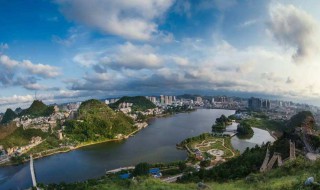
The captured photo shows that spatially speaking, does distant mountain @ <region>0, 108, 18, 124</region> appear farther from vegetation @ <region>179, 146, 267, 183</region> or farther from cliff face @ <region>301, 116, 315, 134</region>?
vegetation @ <region>179, 146, 267, 183</region>

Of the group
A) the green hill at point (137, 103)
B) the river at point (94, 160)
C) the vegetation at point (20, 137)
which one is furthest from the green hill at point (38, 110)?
the river at point (94, 160)

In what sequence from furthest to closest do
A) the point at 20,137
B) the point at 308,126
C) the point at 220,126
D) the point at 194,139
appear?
the point at 220,126 < the point at 20,137 < the point at 194,139 < the point at 308,126

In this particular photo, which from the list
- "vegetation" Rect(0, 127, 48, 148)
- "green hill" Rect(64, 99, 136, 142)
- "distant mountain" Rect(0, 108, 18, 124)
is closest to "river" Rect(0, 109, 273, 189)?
"green hill" Rect(64, 99, 136, 142)

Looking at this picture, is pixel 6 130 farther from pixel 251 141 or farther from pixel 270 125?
pixel 270 125

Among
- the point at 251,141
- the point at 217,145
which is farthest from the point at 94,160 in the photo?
the point at 251,141

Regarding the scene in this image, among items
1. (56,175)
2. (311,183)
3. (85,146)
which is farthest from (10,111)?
(311,183)
